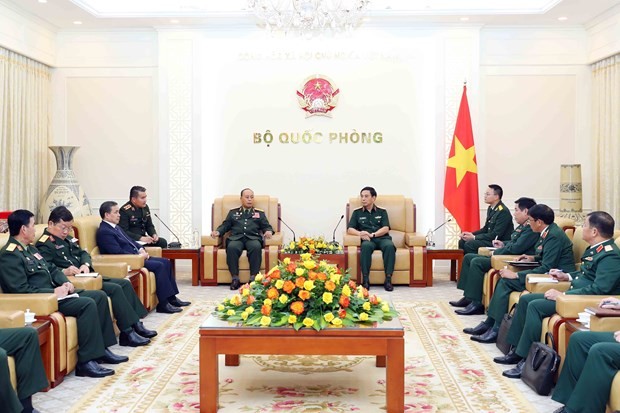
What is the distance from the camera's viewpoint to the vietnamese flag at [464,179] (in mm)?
9703

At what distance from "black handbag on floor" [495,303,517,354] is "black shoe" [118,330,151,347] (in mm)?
3043

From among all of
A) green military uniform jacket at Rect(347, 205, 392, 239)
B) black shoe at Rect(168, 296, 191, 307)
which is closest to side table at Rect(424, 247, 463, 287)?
green military uniform jacket at Rect(347, 205, 392, 239)

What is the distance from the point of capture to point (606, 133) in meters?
9.41

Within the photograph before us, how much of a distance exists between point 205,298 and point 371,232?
244 centimetres

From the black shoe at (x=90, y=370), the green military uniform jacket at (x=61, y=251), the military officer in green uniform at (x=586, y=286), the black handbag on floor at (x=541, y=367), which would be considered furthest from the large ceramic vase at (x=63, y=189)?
the black handbag on floor at (x=541, y=367)

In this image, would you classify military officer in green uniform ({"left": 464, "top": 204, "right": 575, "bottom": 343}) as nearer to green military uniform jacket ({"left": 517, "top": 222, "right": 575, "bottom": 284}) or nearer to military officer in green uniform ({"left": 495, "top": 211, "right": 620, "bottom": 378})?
green military uniform jacket ({"left": 517, "top": 222, "right": 575, "bottom": 284})

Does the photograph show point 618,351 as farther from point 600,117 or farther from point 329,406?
point 600,117

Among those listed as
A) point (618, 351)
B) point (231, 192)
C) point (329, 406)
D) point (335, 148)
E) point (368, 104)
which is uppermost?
point (368, 104)

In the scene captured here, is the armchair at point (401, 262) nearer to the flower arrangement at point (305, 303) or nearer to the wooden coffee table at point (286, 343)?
the flower arrangement at point (305, 303)

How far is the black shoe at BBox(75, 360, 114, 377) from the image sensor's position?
5102 mm

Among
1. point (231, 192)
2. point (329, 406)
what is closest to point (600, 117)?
point (231, 192)

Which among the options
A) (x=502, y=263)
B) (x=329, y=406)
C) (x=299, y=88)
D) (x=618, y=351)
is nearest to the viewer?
(x=618, y=351)

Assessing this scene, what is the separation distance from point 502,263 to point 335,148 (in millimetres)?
4034

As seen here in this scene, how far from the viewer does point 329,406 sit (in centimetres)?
442
